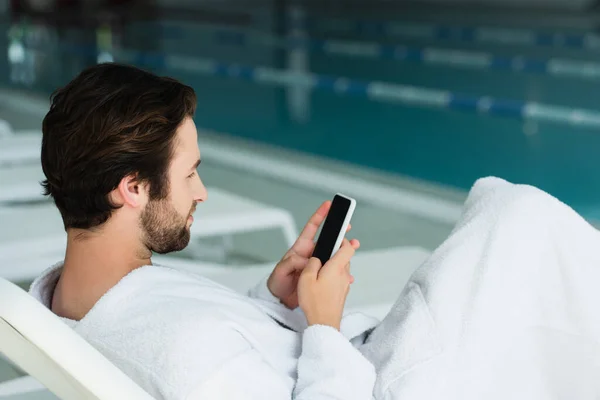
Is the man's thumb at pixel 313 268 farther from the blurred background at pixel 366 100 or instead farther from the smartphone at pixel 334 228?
the blurred background at pixel 366 100

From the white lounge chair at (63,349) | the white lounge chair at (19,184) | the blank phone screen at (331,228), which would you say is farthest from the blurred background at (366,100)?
the white lounge chair at (63,349)

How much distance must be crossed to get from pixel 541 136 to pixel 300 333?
480cm

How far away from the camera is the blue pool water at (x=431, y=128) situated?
5.25 m

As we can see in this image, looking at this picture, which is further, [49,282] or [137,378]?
[49,282]

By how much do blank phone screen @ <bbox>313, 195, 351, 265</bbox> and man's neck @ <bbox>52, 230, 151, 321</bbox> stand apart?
11.3 inches

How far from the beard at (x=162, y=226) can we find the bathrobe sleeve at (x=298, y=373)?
164mm

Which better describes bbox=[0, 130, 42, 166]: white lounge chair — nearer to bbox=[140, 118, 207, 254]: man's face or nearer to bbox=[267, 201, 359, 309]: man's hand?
bbox=[267, 201, 359, 309]: man's hand

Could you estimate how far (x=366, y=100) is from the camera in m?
7.43

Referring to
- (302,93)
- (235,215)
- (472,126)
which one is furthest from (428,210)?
(302,93)

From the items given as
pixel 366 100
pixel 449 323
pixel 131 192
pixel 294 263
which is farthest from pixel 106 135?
pixel 366 100

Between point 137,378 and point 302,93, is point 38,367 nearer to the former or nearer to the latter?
point 137,378

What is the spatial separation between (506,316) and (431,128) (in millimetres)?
4940

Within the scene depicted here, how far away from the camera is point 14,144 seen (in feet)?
13.5

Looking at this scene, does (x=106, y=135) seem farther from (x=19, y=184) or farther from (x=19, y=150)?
(x=19, y=150)
